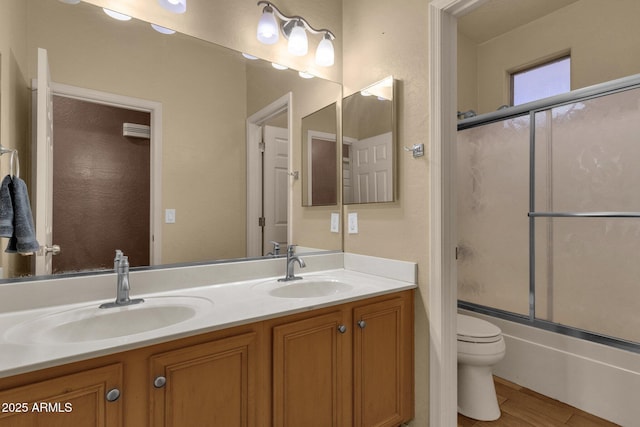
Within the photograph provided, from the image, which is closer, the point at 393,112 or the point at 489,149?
the point at 393,112

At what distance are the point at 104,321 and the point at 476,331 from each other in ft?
5.81

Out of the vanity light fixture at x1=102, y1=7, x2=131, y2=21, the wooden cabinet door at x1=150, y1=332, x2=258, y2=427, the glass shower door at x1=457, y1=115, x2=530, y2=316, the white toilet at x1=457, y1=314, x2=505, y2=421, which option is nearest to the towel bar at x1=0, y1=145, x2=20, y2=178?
the vanity light fixture at x1=102, y1=7, x2=131, y2=21

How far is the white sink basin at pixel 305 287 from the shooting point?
154 centimetres

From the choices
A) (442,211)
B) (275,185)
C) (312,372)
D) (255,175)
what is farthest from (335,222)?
(312,372)

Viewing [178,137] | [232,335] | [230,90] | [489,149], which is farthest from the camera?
[489,149]

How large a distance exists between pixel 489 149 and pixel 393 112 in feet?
4.12

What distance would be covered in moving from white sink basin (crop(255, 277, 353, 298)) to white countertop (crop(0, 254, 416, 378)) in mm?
36

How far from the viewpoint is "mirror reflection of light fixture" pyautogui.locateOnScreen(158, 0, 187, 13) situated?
143 cm

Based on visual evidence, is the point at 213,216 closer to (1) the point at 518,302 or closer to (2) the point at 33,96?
(2) the point at 33,96

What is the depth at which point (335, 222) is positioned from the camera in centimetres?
200

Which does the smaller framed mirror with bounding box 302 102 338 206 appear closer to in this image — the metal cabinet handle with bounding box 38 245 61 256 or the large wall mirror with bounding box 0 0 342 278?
the large wall mirror with bounding box 0 0 342 278

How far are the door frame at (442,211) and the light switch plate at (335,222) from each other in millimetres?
646

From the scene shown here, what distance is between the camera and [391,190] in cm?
165

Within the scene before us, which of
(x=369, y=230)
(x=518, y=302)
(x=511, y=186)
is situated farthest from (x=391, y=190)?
(x=518, y=302)
